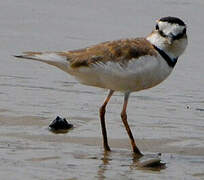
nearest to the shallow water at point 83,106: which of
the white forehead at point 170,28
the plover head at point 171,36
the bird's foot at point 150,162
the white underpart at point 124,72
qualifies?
the bird's foot at point 150,162

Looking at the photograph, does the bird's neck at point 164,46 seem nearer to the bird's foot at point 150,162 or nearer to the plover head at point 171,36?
Result: the plover head at point 171,36

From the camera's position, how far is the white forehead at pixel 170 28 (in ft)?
20.8

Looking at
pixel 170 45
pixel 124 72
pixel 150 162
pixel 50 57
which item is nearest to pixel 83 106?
pixel 50 57

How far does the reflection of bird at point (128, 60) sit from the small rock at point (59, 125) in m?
0.41

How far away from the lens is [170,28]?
6.38 metres

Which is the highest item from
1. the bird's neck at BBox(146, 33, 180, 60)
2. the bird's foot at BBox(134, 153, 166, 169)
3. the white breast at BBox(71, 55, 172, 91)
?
the bird's neck at BBox(146, 33, 180, 60)

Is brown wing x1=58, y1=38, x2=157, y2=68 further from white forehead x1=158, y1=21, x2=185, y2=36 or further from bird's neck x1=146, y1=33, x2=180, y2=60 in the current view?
white forehead x1=158, y1=21, x2=185, y2=36

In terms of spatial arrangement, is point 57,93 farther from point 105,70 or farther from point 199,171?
point 199,171

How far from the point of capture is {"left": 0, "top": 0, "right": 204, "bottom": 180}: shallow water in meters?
5.77

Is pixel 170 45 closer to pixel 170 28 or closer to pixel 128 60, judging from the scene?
pixel 170 28

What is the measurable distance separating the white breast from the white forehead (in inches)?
9.3

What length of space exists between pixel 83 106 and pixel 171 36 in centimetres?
150

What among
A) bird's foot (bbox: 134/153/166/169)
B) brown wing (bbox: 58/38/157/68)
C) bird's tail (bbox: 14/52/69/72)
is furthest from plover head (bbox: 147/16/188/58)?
bird's foot (bbox: 134/153/166/169)

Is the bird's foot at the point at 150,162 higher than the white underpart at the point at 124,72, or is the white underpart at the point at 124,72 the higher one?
the white underpart at the point at 124,72
